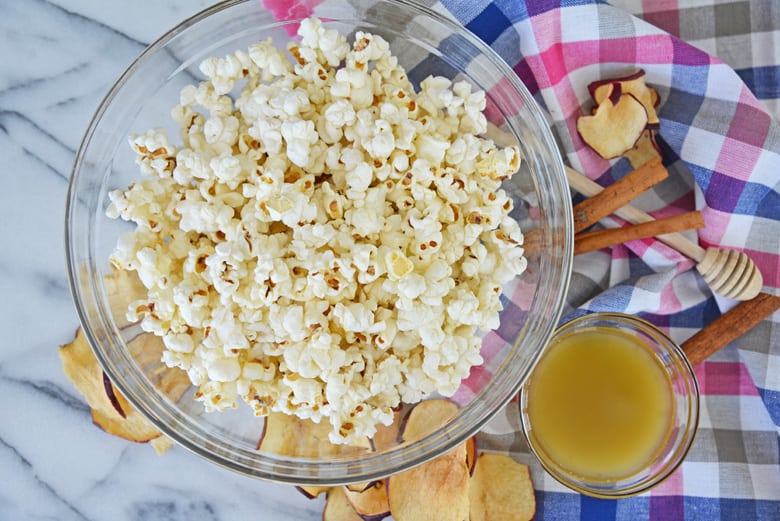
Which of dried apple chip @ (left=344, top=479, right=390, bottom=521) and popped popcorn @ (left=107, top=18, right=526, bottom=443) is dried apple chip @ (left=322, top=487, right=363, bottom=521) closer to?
dried apple chip @ (left=344, top=479, right=390, bottom=521)

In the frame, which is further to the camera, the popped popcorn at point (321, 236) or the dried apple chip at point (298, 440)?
the dried apple chip at point (298, 440)

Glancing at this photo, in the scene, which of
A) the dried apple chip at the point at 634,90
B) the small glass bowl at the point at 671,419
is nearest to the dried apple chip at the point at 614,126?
the dried apple chip at the point at 634,90

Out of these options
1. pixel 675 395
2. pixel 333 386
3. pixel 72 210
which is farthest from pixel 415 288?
pixel 675 395

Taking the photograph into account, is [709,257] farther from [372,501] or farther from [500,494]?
[372,501]

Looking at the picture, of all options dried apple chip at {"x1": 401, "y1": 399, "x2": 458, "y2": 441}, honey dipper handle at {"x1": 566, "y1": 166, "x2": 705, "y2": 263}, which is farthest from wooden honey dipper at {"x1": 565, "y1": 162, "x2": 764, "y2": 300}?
dried apple chip at {"x1": 401, "y1": 399, "x2": 458, "y2": 441}

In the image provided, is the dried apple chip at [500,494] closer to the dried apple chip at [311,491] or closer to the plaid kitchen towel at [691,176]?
the plaid kitchen towel at [691,176]

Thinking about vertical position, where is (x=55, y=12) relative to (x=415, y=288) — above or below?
above

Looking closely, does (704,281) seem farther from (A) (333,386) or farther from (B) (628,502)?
(A) (333,386)
